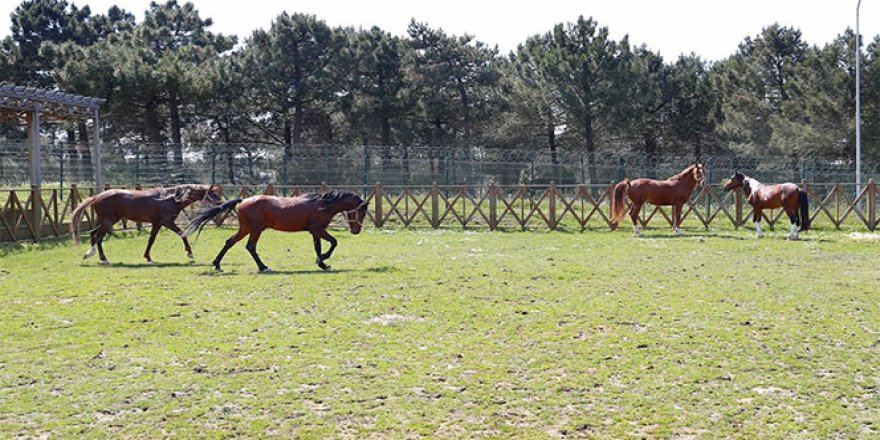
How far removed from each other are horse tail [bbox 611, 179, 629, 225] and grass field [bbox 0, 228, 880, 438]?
6945 mm

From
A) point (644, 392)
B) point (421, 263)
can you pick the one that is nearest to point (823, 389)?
point (644, 392)

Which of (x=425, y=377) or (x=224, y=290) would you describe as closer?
(x=425, y=377)

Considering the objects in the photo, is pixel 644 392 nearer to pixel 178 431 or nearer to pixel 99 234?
pixel 178 431

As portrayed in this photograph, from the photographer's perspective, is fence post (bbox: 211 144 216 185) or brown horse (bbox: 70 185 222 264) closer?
brown horse (bbox: 70 185 222 264)

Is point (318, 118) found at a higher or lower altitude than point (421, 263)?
higher

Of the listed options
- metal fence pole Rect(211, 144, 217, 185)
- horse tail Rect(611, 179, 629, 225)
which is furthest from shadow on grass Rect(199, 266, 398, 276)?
metal fence pole Rect(211, 144, 217, 185)

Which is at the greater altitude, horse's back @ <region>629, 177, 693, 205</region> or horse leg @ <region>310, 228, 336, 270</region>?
horse's back @ <region>629, 177, 693, 205</region>

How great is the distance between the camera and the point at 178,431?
4.57 m

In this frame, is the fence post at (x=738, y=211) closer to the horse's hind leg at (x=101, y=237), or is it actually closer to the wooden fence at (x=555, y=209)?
the wooden fence at (x=555, y=209)

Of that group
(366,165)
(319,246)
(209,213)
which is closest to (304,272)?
(319,246)

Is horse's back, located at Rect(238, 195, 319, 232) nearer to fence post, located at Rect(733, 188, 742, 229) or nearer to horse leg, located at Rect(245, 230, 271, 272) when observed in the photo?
horse leg, located at Rect(245, 230, 271, 272)

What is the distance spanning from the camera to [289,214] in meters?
11.6

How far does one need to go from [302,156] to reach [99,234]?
1429 cm

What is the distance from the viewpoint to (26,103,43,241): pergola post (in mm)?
15906
